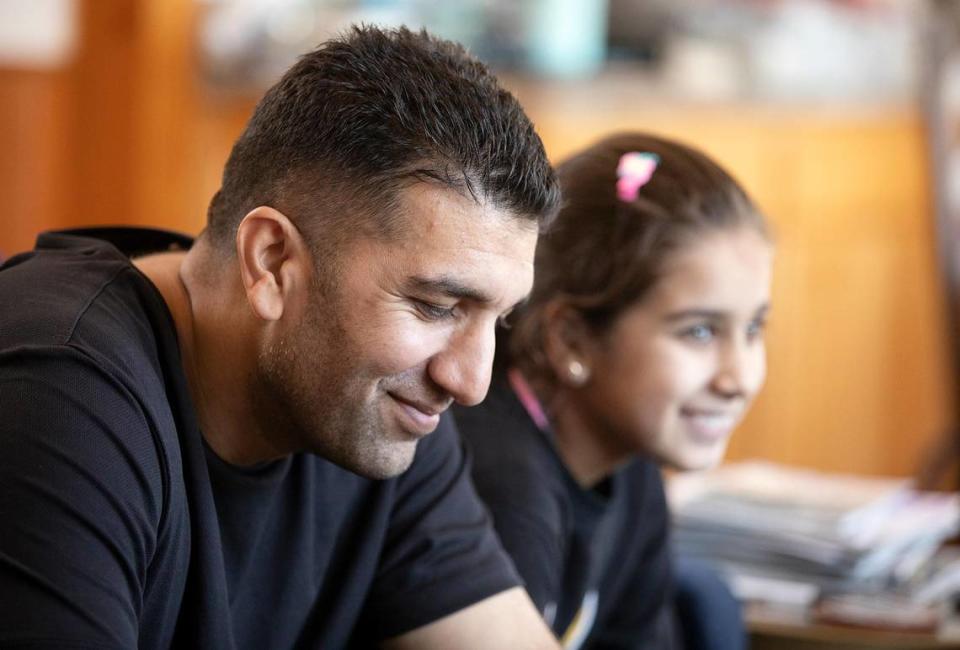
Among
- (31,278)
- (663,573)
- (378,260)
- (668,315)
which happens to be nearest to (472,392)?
(378,260)

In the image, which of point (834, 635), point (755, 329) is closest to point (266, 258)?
point (755, 329)

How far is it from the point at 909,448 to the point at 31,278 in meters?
3.12

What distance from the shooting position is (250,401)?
1128 mm

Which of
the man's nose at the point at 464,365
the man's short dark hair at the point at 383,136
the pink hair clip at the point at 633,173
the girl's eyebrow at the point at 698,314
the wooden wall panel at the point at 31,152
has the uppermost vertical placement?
the man's short dark hair at the point at 383,136

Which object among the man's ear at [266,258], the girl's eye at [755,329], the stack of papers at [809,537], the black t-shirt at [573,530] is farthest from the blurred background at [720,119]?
the man's ear at [266,258]

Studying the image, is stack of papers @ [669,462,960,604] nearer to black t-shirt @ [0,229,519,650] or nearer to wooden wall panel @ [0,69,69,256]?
black t-shirt @ [0,229,519,650]

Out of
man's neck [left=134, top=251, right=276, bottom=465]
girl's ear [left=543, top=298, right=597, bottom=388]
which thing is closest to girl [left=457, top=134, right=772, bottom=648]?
girl's ear [left=543, top=298, right=597, bottom=388]

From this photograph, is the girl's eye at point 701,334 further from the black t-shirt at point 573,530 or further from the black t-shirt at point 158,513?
the black t-shirt at point 158,513

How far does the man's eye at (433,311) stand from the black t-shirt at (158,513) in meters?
0.20

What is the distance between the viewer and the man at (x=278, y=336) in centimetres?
93

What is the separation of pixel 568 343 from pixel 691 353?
15 centimetres

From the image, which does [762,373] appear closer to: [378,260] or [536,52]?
[378,260]

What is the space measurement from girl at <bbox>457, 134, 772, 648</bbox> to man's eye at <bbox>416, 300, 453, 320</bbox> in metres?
0.48

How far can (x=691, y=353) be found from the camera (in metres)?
1.61
